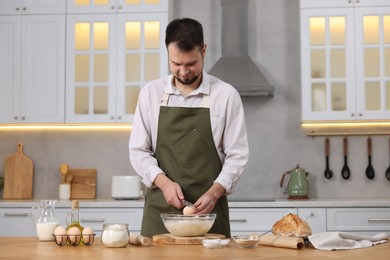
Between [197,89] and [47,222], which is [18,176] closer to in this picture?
[197,89]

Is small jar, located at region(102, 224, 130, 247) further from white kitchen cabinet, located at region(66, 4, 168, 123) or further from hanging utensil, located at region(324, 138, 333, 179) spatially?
hanging utensil, located at region(324, 138, 333, 179)

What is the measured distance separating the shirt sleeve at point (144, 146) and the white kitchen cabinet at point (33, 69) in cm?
228

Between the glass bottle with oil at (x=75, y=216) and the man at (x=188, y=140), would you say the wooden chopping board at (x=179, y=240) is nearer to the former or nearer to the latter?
the glass bottle with oil at (x=75, y=216)

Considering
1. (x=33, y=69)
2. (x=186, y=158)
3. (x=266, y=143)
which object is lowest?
(x=186, y=158)

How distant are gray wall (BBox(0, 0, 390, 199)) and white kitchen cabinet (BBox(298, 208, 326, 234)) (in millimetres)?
627

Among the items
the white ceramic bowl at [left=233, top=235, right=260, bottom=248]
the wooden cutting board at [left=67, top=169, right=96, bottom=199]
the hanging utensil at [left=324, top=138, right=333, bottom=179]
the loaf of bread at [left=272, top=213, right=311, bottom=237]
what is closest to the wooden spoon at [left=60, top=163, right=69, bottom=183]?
the wooden cutting board at [left=67, top=169, right=96, bottom=199]

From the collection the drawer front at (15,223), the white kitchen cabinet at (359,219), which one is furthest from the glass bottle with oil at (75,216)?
the white kitchen cabinet at (359,219)

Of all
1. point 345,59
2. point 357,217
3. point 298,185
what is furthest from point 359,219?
point 345,59

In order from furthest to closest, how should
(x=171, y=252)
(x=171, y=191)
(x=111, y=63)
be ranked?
(x=111, y=63) → (x=171, y=191) → (x=171, y=252)

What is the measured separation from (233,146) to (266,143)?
96.6 inches

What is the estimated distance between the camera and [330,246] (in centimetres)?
236

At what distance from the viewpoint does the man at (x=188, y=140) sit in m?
2.99

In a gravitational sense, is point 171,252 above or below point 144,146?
below

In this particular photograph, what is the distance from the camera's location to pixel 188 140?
3.08 metres
